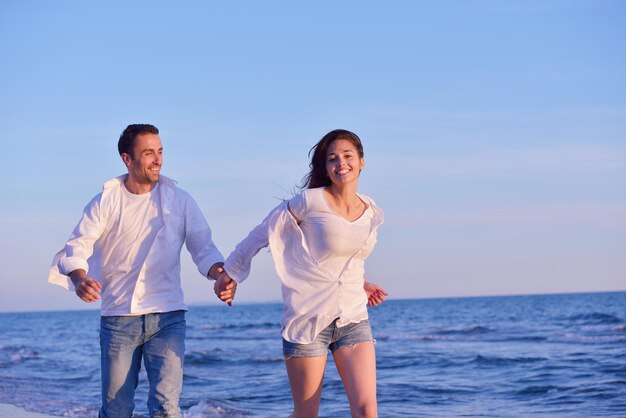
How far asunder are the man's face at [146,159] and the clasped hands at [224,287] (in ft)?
2.39

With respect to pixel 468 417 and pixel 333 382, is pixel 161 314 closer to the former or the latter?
pixel 468 417

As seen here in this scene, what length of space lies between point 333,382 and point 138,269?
8.89m

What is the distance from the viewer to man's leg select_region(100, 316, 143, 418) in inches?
205

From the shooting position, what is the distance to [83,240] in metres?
5.20

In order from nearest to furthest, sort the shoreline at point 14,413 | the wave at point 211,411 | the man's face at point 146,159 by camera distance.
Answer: the man's face at point 146,159 < the shoreline at point 14,413 < the wave at point 211,411

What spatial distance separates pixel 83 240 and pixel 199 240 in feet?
2.28

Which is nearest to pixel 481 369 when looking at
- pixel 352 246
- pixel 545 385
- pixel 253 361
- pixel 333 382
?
pixel 545 385

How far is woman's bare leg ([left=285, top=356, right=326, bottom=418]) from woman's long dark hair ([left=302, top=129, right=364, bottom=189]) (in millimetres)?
1061

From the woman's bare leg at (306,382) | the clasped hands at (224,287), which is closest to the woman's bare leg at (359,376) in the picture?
the woman's bare leg at (306,382)

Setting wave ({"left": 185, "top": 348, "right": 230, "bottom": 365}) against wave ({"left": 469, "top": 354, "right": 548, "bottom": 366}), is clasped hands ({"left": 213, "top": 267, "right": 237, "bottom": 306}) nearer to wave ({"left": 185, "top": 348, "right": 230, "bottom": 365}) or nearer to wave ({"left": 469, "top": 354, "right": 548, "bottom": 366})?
wave ({"left": 469, "top": 354, "right": 548, "bottom": 366})

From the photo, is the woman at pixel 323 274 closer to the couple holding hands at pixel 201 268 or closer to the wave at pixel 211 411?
the couple holding hands at pixel 201 268

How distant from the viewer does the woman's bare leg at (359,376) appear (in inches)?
194

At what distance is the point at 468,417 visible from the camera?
1062 cm

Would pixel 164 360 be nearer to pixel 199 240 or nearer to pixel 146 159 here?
pixel 199 240
